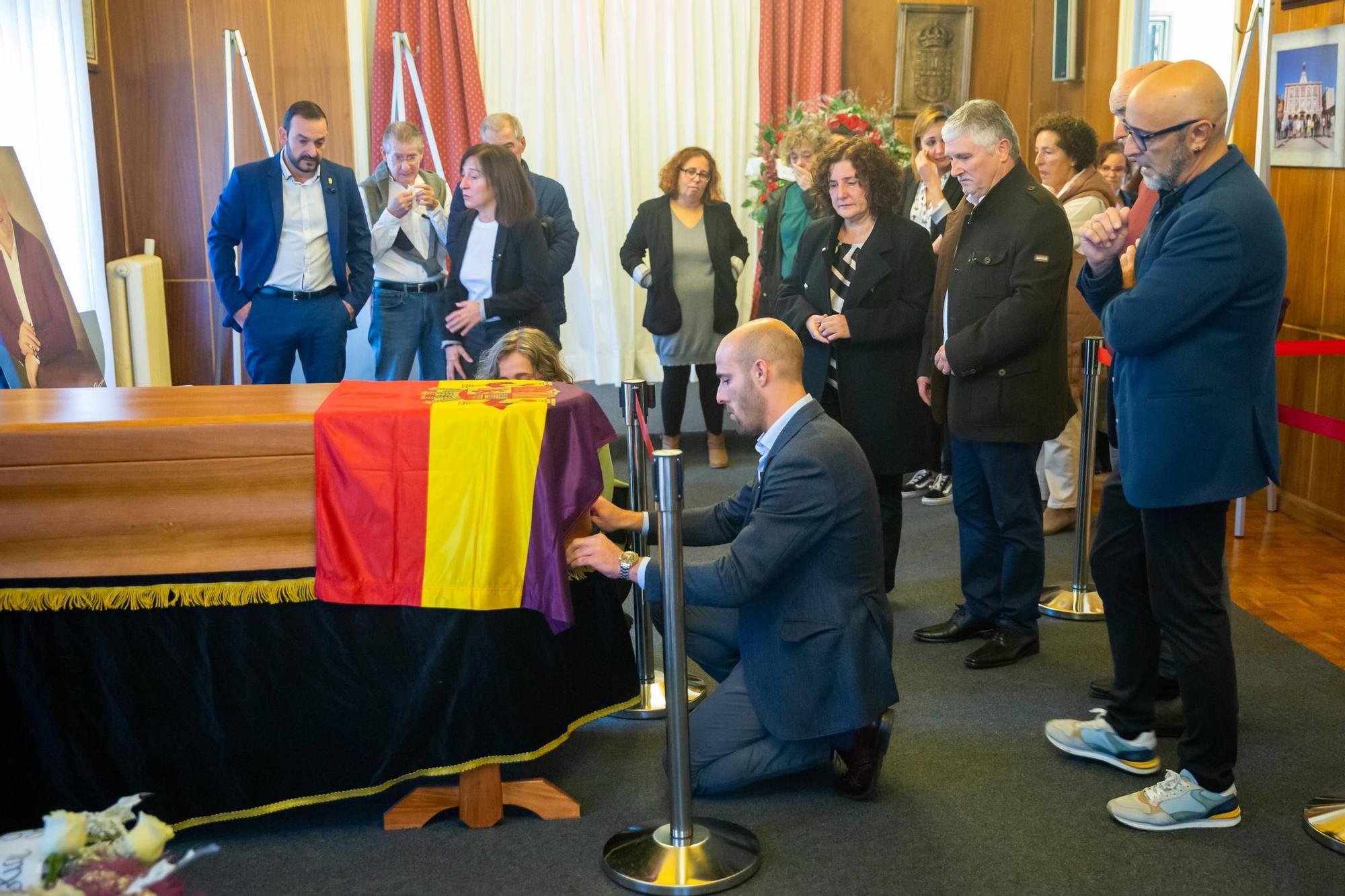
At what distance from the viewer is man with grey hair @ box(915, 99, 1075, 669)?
335 cm

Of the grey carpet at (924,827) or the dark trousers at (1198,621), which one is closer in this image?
the grey carpet at (924,827)

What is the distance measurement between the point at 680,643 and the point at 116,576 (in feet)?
A: 3.65

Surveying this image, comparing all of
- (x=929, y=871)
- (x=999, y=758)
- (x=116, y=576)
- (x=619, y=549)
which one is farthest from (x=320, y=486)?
(x=999, y=758)

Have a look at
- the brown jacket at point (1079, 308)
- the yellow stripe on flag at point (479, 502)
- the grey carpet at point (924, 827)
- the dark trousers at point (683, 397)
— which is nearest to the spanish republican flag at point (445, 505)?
the yellow stripe on flag at point (479, 502)

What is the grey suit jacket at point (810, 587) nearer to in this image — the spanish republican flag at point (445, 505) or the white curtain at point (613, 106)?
the spanish republican flag at point (445, 505)

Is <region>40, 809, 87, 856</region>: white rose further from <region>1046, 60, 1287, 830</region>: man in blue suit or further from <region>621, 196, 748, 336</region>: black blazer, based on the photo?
<region>621, 196, 748, 336</region>: black blazer

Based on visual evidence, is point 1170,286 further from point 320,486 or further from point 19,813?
point 19,813

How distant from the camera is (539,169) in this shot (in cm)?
679

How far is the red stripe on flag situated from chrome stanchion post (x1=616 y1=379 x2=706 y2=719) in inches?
86.7

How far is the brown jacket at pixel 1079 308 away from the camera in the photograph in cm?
458

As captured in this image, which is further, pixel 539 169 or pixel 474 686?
pixel 539 169

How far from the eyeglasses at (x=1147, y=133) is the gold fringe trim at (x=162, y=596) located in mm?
1821

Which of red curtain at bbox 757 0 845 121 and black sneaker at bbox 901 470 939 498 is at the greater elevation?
red curtain at bbox 757 0 845 121

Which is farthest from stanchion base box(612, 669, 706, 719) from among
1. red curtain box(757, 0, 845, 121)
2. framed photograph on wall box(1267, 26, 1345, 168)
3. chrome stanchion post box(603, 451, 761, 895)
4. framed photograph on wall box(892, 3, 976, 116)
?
framed photograph on wall box(892, 3, 976, 116)
